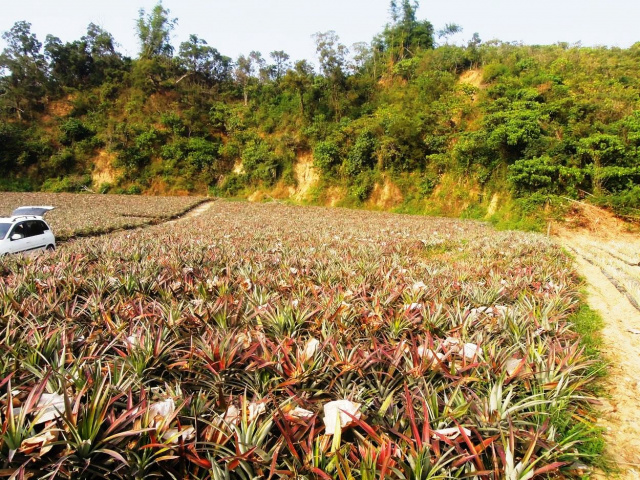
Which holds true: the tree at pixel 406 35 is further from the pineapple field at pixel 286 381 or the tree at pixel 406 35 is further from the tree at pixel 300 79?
the pineapple field at pixel 286 381

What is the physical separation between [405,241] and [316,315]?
761 cm

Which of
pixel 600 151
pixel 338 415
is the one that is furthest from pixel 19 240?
pixel 600 151

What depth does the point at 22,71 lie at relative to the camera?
46.0m

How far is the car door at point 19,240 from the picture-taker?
8.78 m

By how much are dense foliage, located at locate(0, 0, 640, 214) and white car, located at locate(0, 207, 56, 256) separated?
21.9 metres

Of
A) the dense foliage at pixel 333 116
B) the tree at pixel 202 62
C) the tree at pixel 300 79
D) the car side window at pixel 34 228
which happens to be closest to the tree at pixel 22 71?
the dense foliage at pixel 333 116

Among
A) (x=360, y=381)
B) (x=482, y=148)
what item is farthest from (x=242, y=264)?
(x=482, y=148)

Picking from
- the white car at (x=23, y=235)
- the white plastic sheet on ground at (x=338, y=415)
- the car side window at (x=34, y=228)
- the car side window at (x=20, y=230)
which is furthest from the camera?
the car side window at (x=34, y=228)

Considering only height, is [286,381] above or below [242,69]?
below

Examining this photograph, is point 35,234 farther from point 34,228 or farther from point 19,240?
point 19,240

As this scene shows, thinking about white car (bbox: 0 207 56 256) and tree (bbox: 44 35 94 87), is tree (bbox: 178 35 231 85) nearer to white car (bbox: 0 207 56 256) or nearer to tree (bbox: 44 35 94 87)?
tree (bbox: 44 35 94 87)

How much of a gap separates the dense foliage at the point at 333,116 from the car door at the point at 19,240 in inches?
872

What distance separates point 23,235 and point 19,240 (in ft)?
0.95

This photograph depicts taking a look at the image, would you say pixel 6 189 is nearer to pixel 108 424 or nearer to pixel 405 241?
pixel 405 241
